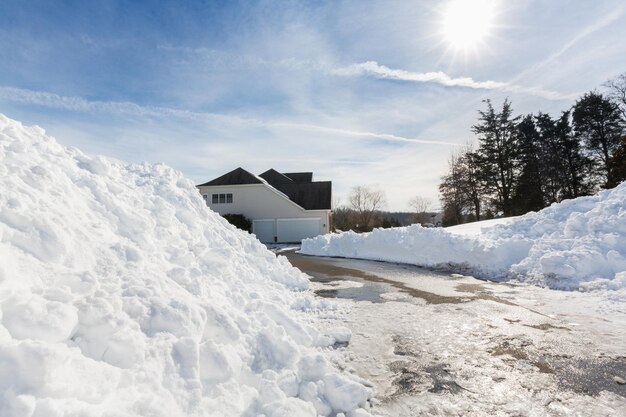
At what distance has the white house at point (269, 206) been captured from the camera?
28.0 meters

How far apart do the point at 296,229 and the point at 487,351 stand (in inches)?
942

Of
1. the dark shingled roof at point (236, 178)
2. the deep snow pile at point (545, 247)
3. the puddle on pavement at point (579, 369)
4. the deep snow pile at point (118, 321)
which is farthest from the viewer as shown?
the dark shingled roof at point (236, 178)

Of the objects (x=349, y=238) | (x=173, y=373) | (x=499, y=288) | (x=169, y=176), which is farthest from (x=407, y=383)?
(x=349, y=238)

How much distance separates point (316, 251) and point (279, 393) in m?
15.4

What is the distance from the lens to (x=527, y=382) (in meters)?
3.41

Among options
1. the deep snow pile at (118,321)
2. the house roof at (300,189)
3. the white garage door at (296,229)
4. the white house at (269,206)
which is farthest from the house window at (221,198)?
the deep snow pile at (118,321)

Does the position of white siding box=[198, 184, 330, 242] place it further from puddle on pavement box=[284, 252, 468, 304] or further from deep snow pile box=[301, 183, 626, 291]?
puddle on pavement box=[284, 252, 468, 304]

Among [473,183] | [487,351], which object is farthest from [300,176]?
[487,351]

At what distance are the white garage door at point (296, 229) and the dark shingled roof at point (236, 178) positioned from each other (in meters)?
4.30

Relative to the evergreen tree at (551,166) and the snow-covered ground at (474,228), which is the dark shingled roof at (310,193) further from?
the evergreen tree at (551,166)

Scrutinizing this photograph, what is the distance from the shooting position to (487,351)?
4184 mm

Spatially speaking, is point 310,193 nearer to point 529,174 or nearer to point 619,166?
point 529,174

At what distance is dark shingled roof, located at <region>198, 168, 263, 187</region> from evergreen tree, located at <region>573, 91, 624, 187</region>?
94.0 ft

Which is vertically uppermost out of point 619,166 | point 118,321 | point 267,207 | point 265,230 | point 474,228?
point 619,166
